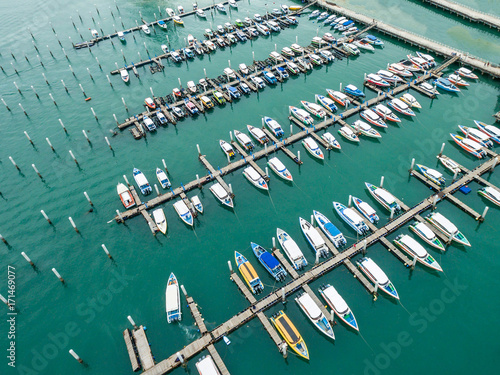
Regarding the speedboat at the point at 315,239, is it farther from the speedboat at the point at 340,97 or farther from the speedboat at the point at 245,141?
the speedboat at the point at 340,97

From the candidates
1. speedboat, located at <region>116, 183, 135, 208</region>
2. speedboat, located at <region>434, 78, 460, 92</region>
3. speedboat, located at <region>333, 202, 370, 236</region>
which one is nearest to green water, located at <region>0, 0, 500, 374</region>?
speedboat, located at <region>333, 202, 370, 236</region>

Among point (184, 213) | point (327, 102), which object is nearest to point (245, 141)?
point (184, 213)

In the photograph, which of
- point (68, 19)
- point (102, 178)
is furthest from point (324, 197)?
point (68, 19)

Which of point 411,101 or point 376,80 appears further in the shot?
point 376,80

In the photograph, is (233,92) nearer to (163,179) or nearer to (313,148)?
(313,148)

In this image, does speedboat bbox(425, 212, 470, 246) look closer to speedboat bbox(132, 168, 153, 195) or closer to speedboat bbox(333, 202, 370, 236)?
speedboat bbox(333, 202, 370, 236)

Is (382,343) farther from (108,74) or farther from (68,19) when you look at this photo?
(68,19)
